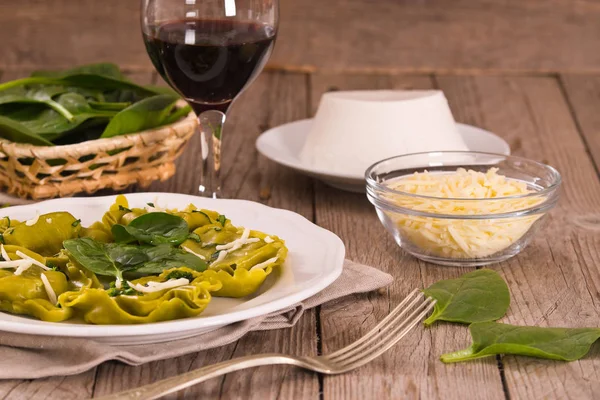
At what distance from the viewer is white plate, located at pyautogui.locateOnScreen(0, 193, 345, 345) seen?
3.29 feet

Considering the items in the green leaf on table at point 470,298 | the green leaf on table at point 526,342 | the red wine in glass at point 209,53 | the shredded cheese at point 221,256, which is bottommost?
the green leaf on table at point 470,298

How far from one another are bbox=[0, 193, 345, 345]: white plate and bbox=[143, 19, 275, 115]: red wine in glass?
0.61 feet

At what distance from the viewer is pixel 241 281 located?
1140mm

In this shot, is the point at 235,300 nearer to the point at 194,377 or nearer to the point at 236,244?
the point at 236,244

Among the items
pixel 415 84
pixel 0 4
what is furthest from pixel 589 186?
pixel 0 4

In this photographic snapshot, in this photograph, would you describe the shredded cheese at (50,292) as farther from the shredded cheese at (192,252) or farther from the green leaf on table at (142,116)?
the green leaf on table at (142,116)

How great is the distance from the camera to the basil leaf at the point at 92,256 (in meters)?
1.12

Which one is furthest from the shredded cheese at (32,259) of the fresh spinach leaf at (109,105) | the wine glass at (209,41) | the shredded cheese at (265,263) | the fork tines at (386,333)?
the fresh spinach leaf at (109,105)

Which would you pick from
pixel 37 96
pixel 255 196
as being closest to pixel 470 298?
pixel 255 196

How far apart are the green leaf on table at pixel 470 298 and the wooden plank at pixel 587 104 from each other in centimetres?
76

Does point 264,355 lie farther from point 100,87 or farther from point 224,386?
point 100,87

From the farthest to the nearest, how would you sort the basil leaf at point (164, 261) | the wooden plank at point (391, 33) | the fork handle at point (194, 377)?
the wooden plank at point (391, 33) < the basil leaf at point (164, 261) < the fork handle at point (194, 377)

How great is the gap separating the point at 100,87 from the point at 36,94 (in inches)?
5.0

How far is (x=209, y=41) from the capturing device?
1.45 meters
